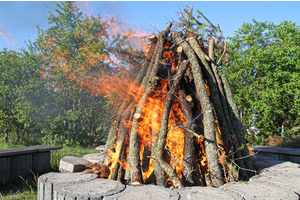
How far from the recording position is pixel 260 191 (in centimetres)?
256

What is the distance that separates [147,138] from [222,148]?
121cm

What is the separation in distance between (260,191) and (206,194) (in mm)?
688

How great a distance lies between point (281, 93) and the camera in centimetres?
918

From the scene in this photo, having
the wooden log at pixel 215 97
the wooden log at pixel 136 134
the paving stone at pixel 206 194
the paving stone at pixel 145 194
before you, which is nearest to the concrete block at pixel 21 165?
the wooden log at pixel 136 134

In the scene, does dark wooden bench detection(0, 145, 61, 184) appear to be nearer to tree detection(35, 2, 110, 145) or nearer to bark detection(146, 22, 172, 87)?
bark detection(146, 22, 172, 87)

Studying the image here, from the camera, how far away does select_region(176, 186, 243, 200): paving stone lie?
2.35 metres

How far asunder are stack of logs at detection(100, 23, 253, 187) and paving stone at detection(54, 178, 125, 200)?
21.6 inches

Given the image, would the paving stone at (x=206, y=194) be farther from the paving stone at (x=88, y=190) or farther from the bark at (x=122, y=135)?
the bark at (x=122, y=135)

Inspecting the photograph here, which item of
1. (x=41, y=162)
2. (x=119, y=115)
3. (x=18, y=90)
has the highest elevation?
(x=18, y=90)

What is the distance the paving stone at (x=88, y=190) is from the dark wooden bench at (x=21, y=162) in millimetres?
2717

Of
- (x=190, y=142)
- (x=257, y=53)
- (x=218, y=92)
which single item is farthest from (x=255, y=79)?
(x=190, y=142)

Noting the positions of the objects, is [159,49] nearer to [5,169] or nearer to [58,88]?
[5,169]

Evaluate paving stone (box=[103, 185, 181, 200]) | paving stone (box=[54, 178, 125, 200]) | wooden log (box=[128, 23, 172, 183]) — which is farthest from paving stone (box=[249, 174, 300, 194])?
paving stone (box=[54, 178, 125, 200])

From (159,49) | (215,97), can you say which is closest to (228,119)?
(215,97)
